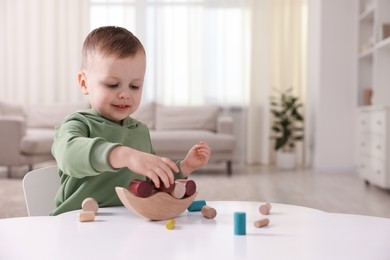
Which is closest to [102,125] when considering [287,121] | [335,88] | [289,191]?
[289,191]

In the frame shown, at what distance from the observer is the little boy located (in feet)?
2.65

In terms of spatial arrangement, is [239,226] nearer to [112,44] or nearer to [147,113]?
[112,44]

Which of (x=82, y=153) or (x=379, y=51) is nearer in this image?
(x=82, y=153)

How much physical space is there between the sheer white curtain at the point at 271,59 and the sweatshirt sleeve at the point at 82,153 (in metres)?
6.31

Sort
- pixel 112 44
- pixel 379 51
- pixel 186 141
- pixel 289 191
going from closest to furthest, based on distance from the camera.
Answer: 1. pixel 112 44
2. pixel 289 191
3. pixel 379 51
4. pixel 186 141

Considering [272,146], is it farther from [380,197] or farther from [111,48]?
[111,48]

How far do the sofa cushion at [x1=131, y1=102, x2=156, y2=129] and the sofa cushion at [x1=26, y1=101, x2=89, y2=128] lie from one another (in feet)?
1.99

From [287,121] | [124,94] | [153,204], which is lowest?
[287,121]

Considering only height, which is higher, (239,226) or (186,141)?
(239,226)

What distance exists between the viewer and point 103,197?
3.17 feet

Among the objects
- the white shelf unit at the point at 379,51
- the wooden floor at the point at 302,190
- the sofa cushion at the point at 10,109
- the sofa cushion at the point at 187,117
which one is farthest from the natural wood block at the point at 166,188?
the sofa cushion at the point at 10,109

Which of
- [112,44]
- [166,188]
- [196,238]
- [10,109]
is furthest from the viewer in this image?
[10,109]

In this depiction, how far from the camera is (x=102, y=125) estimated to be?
999mm

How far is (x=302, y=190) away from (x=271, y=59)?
294 cm
